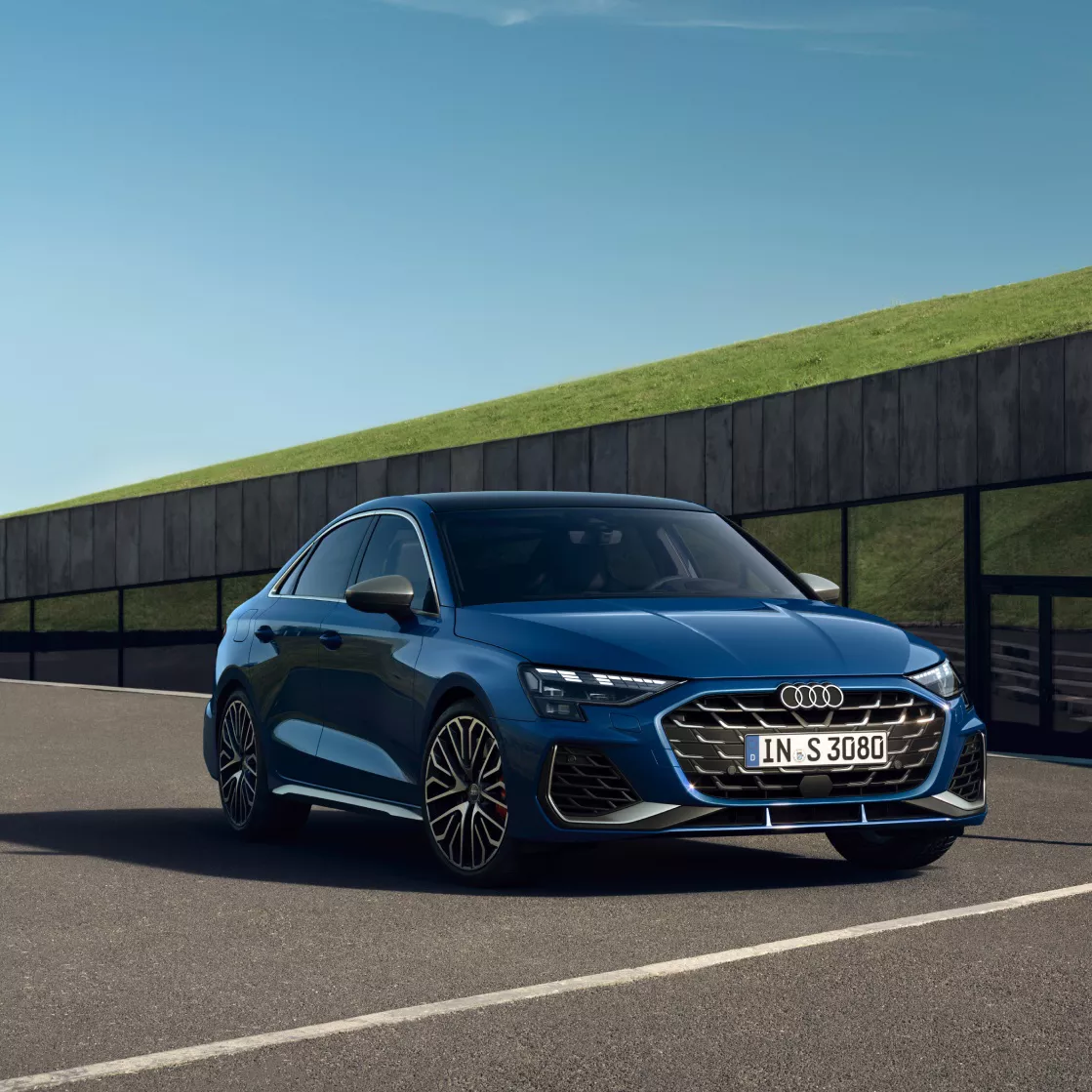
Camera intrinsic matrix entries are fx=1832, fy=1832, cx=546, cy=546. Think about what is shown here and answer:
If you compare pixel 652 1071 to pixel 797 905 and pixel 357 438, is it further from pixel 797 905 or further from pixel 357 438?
pixel 357 438

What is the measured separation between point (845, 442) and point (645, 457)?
410 cm

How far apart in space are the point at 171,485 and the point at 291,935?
72.3m

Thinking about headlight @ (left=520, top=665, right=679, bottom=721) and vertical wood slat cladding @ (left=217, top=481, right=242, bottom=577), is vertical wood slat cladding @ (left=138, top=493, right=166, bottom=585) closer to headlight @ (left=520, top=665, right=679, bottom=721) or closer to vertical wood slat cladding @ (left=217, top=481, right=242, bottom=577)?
vertical wood slat cladding @ (left=217, top=481, right=242, bottom=577)

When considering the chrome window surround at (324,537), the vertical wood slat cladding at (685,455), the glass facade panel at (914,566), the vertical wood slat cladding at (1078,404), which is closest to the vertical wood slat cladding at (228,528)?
the vertical wood slat cladding at (685,455)

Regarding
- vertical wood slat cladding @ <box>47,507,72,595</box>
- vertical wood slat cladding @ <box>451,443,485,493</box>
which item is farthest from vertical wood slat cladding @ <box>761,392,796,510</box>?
vertical wood slat cladding @ <box>47,507,72,595</box>

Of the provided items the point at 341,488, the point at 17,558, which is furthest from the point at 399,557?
the point at 17,558

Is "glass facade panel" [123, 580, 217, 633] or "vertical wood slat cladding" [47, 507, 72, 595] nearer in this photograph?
"glass facade panel" [123, 580, 217, 633]

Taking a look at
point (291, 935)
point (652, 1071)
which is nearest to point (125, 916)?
point (291, 935)

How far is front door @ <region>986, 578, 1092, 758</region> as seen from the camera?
722 inches

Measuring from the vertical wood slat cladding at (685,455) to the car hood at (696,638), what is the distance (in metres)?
16.4

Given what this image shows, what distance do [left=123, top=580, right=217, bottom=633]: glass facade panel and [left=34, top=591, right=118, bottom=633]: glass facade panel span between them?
0.62 meters

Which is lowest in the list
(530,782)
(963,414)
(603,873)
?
(603,873)

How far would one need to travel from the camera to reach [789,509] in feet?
75.7

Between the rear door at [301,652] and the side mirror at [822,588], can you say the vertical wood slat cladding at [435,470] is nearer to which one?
the rear door at [301,652]
